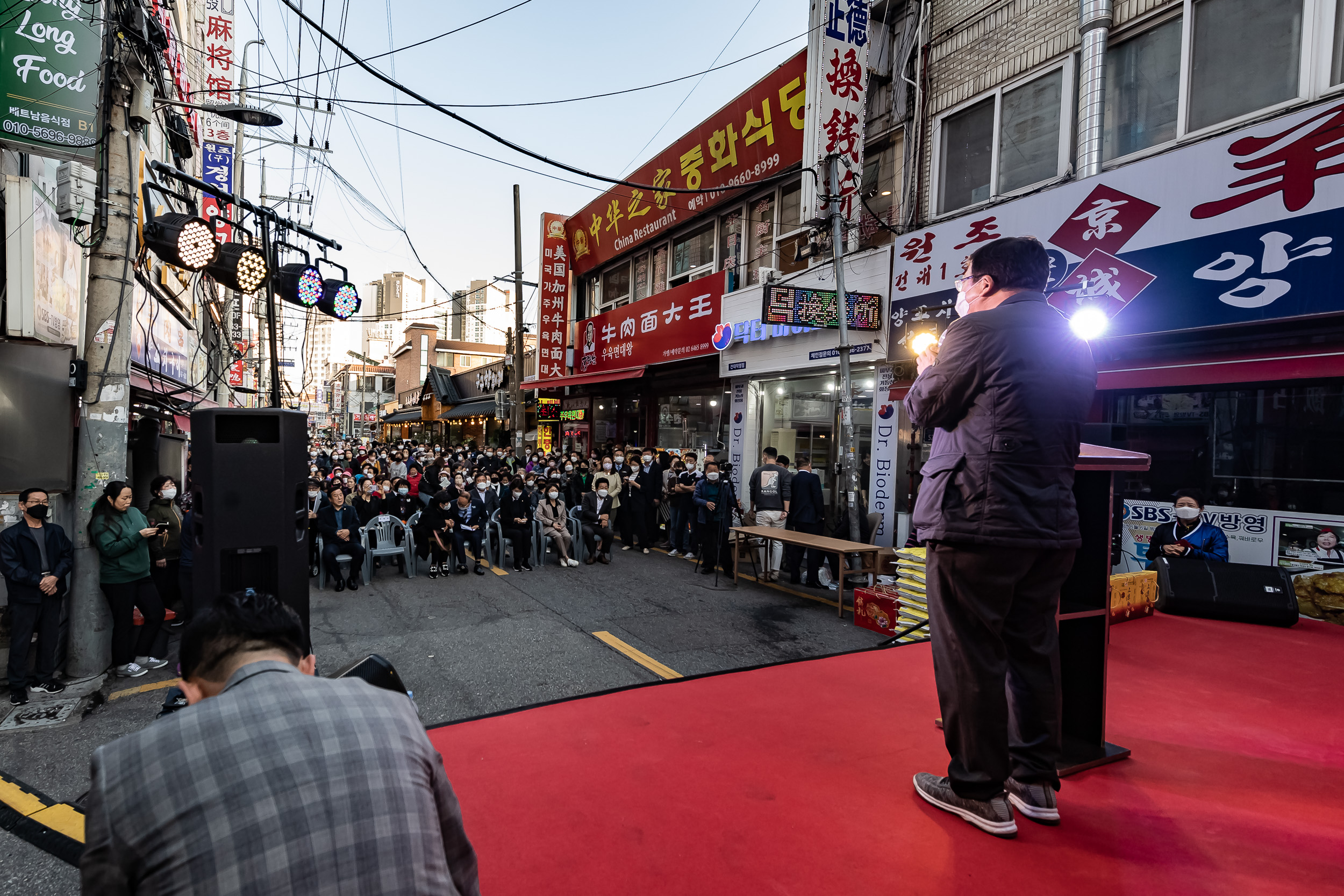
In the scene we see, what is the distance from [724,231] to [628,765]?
1348 centimetres

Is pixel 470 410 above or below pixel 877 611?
above

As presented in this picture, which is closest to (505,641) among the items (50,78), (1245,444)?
(50,78)

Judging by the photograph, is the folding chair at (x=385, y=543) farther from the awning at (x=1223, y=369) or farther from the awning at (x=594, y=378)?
the awning at (x=1223, y=369)

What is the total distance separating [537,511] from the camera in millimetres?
10609

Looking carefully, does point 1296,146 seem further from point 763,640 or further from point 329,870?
point 329,870

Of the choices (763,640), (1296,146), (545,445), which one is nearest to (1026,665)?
(763,640)

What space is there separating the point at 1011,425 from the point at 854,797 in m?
1.54

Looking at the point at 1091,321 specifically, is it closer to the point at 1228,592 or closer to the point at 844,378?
the point at 844,378

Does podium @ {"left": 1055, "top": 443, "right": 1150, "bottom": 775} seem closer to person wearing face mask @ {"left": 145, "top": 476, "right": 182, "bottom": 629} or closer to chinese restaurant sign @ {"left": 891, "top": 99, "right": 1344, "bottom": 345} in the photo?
chinese restaurant sign @ {"left": 891, "top": 99, "right": 1344, "bottom": 345}

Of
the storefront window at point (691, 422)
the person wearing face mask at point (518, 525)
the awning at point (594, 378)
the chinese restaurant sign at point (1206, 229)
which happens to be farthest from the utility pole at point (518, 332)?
the chinese restaurant sign at point (1206, 229)

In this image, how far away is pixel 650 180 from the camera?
1662 cm

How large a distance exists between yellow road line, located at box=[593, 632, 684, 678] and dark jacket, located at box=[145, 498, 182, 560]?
429cm

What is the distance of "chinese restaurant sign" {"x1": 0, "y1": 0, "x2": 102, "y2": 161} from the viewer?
5559mm

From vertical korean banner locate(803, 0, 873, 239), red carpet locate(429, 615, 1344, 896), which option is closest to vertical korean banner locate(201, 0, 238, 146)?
vertical korean banner locate(803, 0, 873, 239)
